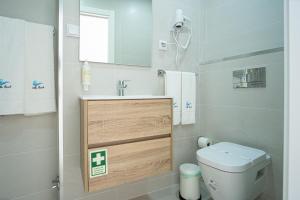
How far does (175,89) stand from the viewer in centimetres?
147

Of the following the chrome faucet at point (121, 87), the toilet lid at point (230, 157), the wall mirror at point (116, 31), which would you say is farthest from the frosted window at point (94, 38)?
the toilet lid at point (230, 157)

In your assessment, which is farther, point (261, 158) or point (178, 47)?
point (178, 47)

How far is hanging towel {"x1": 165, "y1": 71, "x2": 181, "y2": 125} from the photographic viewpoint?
1.44 m

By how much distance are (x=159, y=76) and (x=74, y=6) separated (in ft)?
2.58

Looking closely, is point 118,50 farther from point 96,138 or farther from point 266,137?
point 266,137

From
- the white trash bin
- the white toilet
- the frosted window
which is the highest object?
the frosted window

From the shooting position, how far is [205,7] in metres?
1.71

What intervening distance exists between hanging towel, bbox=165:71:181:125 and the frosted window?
53 centimetres

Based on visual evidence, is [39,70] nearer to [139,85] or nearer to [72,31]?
[72,31]

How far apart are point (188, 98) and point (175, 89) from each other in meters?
0.17


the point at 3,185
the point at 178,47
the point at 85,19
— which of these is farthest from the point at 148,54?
the point at 3,185

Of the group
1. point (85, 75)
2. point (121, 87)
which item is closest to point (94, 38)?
point (85, 75)

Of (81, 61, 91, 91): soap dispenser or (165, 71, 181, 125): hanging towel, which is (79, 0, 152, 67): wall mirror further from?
(165, 71, 181, 125): hanging towel

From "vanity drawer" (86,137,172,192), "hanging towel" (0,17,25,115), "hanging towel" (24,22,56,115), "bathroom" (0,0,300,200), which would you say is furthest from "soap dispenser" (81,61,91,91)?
"vanity drawer" (86,137,172,192)
